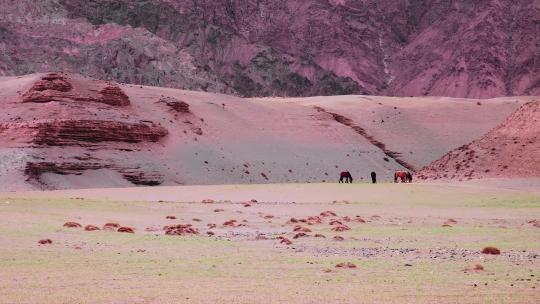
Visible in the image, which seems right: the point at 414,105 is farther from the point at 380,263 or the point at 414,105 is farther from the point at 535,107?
the point at 380,263

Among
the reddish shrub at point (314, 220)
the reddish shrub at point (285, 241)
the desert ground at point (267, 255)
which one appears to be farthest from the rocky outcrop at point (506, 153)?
the reddish shrub at point (285, 241)

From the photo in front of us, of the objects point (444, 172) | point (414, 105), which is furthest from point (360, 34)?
point (444, 172)

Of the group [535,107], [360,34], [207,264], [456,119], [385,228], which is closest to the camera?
[207,264]

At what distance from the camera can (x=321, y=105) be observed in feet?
279

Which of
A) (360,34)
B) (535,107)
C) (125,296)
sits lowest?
(125,296)

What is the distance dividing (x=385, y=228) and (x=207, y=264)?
9242mm

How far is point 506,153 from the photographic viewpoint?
1656 inches

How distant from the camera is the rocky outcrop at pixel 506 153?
4078cm

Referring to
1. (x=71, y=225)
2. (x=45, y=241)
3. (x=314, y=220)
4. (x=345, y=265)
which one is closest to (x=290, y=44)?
(x=314, y=220)

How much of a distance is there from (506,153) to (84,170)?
74.3 ft

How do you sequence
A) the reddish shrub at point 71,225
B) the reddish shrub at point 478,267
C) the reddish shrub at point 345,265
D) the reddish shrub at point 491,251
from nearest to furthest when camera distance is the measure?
the reddish shrub at point 478,267, the reddish shrub at point 345,265, the reddish shrub at point 491,251, the reddish shrub at point 71,225

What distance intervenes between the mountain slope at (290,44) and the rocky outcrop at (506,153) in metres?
67.4

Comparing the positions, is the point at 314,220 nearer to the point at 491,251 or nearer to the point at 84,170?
the point at 491,251

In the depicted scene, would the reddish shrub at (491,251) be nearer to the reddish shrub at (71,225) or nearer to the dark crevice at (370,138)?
the reddish shrub at (71,225)
